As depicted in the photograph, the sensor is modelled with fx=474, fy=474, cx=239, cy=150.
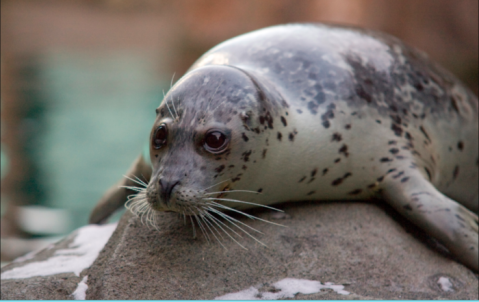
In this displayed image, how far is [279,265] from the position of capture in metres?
2.19

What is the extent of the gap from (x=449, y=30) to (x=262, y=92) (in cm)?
767

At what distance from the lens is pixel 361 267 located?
7.48ft

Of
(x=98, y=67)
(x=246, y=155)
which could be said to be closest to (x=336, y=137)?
(x=246, y=155)

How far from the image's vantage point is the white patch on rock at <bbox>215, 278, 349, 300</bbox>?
6.57 feet

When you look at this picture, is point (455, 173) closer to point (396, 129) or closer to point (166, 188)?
point (396, 129)

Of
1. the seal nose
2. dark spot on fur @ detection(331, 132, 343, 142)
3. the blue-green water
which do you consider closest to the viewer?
the seal nose

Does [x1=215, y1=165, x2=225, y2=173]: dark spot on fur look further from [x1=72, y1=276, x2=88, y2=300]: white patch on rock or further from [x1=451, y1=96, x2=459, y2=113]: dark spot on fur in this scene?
[x1=451, y1=96, x2=459, y2=113]: dark spot on fur

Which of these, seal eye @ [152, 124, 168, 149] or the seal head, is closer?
the seal head

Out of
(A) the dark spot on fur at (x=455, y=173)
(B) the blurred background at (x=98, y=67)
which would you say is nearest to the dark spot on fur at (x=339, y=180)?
(A) the dark spot on fur at (x=455, y=173)

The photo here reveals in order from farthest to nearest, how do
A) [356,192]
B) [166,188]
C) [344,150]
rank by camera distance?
[356,192], [344,150], [166,188]

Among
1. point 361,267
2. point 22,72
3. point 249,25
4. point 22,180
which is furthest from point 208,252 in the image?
point 22,72

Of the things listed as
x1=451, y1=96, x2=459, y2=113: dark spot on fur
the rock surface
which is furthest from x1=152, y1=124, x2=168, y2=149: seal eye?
x1=451, y1=96, x2=459, y2=113: dark spot on fur

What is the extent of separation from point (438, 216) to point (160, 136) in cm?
150

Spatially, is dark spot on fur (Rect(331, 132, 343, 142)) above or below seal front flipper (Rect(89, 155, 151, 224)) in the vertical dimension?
above
